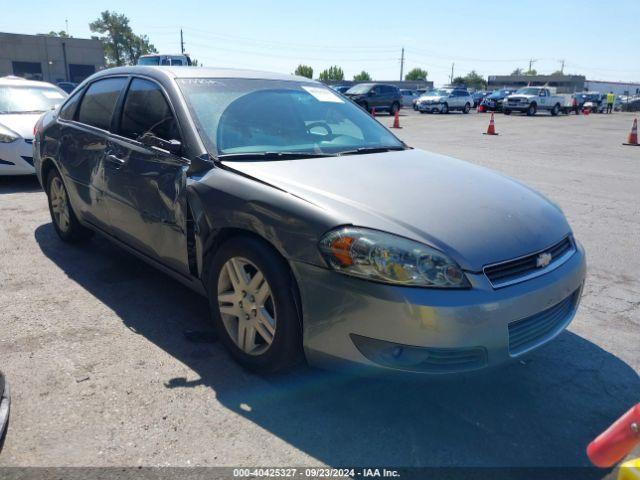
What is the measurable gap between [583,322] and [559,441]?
1504 millimetres

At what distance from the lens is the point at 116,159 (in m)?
3.82

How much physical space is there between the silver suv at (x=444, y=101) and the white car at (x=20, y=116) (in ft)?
90.2

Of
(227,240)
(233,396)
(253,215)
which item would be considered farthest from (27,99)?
(233,396)

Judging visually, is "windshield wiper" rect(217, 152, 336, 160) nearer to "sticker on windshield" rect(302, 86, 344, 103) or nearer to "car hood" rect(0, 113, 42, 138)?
"sticker on windshield" rect(302, 86, 344, 103)

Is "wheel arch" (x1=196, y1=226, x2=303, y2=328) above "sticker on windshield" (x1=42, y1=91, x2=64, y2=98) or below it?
below

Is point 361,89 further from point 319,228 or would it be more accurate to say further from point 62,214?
point 319,228

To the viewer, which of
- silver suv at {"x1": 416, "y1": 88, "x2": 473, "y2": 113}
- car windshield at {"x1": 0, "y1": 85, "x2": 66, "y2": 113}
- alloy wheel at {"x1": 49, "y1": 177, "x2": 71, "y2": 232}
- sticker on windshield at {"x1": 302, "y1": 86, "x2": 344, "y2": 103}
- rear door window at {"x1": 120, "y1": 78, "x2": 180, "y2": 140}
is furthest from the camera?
silver suv at {"x1": 416, "y1": 88, "x2": 473, "y2": 113}

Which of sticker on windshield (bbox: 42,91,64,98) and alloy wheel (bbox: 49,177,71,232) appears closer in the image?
alloy wheel (bbox: 49,177,71,232)

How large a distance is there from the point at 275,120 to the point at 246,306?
135cm

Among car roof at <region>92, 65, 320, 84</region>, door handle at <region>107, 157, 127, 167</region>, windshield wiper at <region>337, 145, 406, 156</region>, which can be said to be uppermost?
car roof at <region>92, 65, 320, 84</region>

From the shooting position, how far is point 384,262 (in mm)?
2344

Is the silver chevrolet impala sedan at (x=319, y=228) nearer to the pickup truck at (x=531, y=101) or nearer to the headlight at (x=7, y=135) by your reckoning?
the headlight at (x=7, y=135)

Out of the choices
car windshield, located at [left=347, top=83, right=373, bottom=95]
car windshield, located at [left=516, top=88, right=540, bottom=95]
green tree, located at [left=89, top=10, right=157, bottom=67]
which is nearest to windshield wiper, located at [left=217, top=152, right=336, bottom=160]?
car windshield, located at [left=347, top=83, right=373, bottom=95]

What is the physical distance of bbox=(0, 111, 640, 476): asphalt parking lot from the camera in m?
2.36
